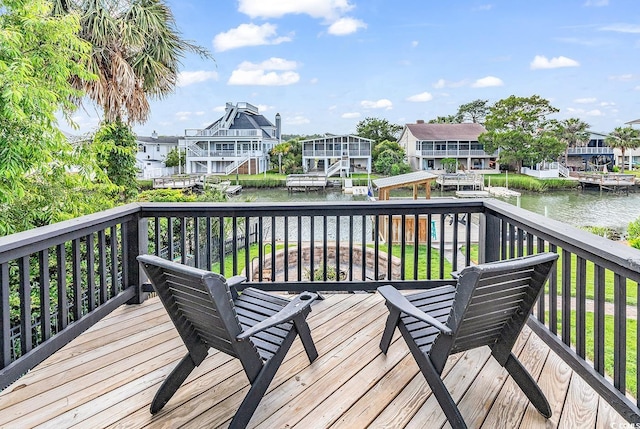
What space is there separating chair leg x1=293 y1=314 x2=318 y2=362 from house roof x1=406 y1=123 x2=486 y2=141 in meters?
29.6

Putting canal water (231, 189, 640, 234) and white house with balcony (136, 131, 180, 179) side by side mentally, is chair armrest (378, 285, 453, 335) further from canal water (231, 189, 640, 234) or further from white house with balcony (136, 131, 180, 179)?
white house with balcony (136, 131, 180, 179)

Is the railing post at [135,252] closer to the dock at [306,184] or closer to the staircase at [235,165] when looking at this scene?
the dock at [306,184]

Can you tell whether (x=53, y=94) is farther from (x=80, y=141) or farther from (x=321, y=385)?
(x=321, y=385)

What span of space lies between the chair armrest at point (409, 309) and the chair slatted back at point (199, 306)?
24.5 inches

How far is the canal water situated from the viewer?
15016 millimetres

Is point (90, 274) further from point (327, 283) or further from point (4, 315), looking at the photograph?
point (327, 283)

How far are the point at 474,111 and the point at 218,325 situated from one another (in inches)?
1647

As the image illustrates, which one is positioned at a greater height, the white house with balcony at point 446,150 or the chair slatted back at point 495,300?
the white house with balcony at point 446,150

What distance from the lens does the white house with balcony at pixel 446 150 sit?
30.5 metres

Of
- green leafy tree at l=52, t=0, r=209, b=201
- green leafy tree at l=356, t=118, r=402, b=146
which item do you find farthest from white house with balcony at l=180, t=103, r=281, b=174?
green leafy tree at l=52, t=0, r=209, b=201

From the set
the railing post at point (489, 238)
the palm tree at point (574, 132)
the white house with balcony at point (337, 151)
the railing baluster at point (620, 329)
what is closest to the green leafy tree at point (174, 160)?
the white house with balcony at point (337, 151)

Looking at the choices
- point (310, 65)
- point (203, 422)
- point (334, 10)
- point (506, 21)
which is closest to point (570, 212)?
point (506, 21)

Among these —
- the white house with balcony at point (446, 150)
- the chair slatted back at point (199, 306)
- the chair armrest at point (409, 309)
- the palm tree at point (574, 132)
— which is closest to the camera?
the chair slatted back at point (199, 306)

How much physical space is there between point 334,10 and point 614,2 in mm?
14497
